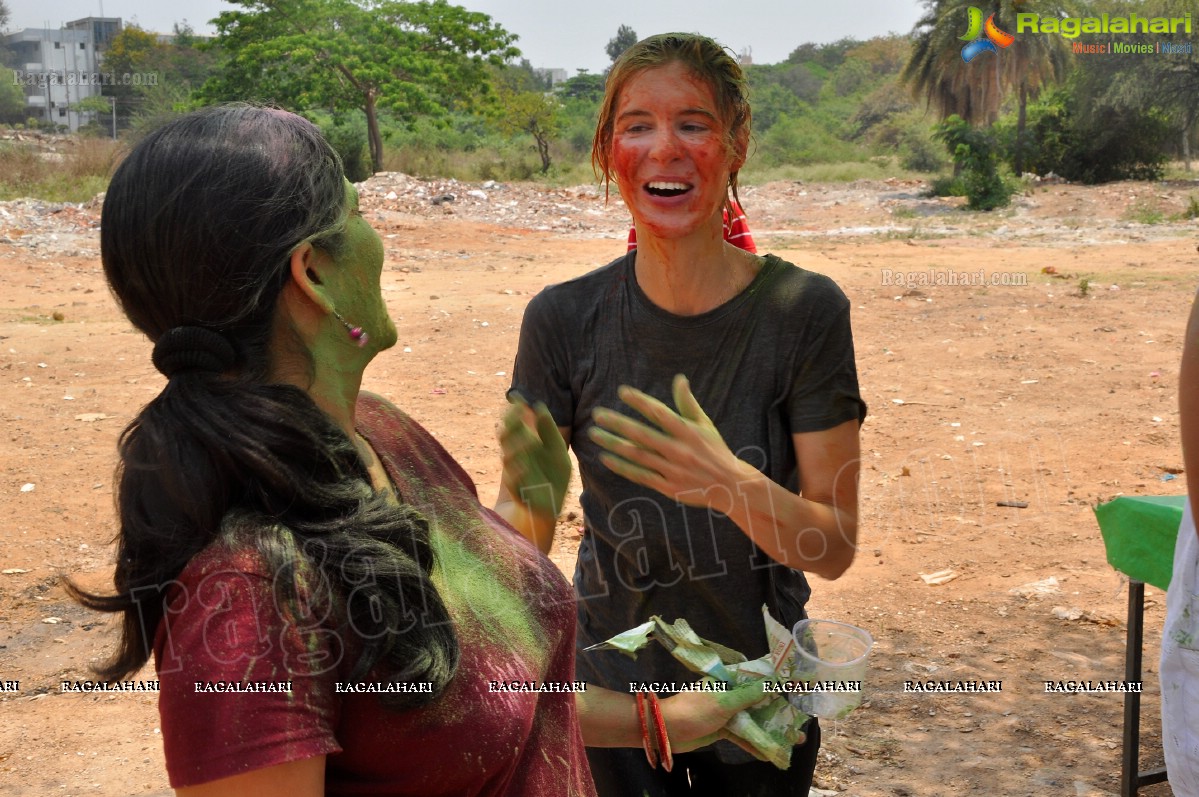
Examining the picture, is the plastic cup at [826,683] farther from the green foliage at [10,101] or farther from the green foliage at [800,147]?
the green foliage at [10,101]

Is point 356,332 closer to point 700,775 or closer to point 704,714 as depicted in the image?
Answer: point 704,714

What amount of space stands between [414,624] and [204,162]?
0.54 meters

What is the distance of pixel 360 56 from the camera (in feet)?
75.9

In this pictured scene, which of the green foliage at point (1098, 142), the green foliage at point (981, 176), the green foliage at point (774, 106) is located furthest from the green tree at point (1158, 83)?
the green foliage at point (774, 106)

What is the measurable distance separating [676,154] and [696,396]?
442 mm

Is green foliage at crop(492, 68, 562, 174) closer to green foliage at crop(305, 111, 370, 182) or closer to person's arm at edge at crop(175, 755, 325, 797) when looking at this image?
green foliage at crop(305, 111, 370, 182)

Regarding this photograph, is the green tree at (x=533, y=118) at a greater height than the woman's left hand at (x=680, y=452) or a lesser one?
greater

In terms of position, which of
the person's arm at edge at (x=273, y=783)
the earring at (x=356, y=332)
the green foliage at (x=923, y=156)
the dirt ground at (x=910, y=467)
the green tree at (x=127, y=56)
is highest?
the green tree at (x=127, y=56)

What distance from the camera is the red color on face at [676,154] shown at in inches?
76.0

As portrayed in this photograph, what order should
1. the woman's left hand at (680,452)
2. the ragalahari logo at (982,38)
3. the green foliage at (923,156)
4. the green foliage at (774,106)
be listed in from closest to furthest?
the woman's left hand at (680,452) → the ragalahari logo at (982,38) → the green foliage at (923,156) → the green foliage at (774,106)

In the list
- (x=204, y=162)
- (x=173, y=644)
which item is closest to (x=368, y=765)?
(x=173, y=644)

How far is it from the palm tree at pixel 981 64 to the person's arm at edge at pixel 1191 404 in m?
27.8

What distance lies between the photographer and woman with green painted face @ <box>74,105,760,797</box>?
982 mm

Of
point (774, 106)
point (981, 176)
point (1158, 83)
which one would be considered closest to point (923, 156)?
point (1158, 83)
